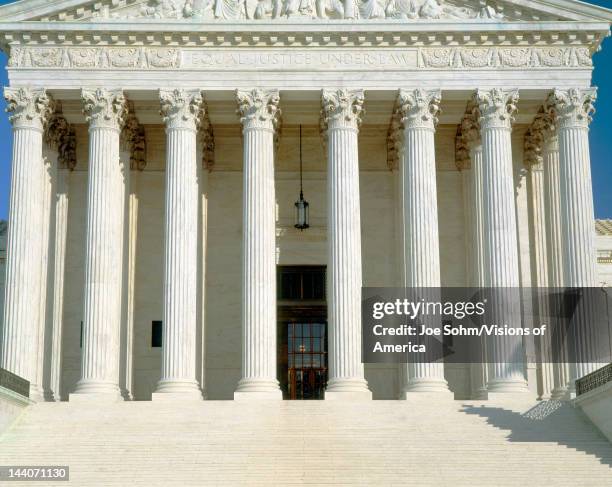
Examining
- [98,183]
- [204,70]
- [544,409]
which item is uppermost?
[204,70]

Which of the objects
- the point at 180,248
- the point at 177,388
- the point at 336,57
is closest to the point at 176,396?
the point at 177,388

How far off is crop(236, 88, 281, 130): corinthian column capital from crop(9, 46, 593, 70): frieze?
116 centimetres

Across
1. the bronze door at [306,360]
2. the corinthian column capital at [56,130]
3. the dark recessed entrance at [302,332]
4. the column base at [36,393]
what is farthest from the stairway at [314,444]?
the corinthian column capital at [56,130]

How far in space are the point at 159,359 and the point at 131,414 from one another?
34.3ft

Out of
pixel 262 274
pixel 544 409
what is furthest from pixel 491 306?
pixel 262 274

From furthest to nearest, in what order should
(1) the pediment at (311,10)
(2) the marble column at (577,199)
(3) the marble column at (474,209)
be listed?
(3) the marble column at (474,209)
(1) the pediment at (311,10)
(2) the marble column at (577,199)

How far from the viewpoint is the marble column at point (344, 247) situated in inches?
1603

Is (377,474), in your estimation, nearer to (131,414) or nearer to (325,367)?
(131,414)

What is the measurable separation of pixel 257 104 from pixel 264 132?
116cm

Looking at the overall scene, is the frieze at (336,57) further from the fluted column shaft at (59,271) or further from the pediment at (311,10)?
the fluted column shaft at (59,271)

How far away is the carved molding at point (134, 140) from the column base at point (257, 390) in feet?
40.6

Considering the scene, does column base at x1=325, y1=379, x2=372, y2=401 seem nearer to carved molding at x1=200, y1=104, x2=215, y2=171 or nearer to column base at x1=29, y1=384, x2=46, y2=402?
column base at x1=29, y1=384, x2=46, y2=402

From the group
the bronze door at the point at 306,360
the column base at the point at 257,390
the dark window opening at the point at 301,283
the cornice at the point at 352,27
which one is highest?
the cornice at the point at 352,27

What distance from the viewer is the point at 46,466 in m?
31.6
